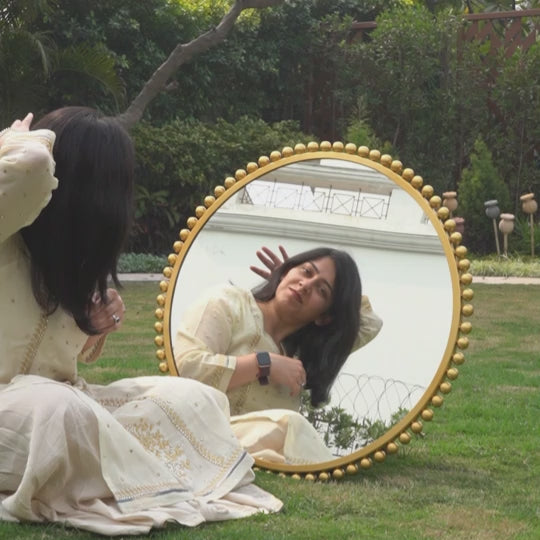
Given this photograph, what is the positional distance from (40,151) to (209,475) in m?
1.04

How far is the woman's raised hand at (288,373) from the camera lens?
13.8ft

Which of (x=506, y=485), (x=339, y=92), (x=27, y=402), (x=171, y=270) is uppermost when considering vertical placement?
Answer: (x=339, y=92)

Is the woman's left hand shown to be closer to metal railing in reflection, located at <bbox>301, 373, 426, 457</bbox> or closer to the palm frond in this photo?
metal railing in reflection, located at <bbox>301, 373, 426, 457</bbox>

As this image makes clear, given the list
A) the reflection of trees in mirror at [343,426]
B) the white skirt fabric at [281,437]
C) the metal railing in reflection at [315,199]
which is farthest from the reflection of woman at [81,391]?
the metal railing in reflection at [315,199]

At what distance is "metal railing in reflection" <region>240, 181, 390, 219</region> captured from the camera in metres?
4.29

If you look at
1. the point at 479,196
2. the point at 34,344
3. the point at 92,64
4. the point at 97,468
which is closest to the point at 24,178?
the point at 34,344

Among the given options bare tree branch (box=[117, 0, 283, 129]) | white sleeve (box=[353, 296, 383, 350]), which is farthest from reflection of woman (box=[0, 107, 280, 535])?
bare tree branch (box=[117, 0, 283, 129])

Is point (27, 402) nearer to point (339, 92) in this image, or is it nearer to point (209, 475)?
point (209, 475)

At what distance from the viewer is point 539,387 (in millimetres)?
6195

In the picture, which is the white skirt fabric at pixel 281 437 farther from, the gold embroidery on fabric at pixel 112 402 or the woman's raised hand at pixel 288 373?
the gold embroidery on fabric at pixel 112 402

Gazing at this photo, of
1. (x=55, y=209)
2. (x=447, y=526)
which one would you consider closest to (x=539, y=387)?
(x=447, y=526)

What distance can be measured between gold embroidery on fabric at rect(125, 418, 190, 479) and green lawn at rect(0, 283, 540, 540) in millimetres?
240

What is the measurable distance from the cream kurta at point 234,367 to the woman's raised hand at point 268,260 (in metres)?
0.08

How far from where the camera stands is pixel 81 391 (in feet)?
11.1
